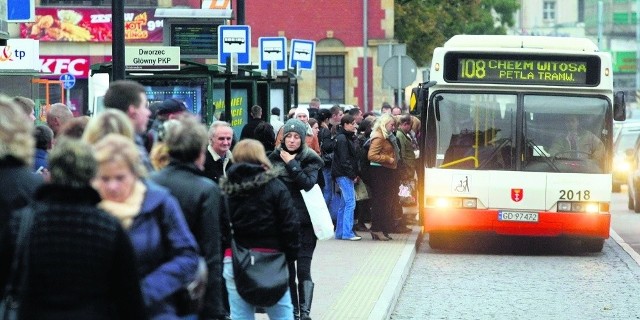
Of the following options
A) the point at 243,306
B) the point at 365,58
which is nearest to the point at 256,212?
the point at 243,306

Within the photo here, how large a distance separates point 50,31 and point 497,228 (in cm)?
3624

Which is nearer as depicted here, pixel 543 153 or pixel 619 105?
pixel 619 105

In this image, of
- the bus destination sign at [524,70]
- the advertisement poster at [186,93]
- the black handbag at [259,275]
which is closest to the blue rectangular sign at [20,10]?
the advertisement poster at [186,93]

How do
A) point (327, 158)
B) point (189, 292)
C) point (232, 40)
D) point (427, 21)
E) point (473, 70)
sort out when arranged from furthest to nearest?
point (427, 21)
point (232, 40)
point (327, 158)
point (473, 70)
point (189, 292)

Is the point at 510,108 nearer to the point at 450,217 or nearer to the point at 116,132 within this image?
the point at 450,217

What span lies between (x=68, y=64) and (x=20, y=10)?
34493mm

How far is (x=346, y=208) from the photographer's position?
1980 centimetres

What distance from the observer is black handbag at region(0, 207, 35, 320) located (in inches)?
209

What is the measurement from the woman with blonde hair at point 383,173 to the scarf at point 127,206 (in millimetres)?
14058

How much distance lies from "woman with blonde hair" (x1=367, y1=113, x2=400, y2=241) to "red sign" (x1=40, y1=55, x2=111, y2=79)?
32883 millimetres

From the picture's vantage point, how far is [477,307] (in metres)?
13.6

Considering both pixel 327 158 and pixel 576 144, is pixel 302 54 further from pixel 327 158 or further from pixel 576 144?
pixel 576 144

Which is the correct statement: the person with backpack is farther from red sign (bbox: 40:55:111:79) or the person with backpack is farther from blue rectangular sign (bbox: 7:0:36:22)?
red sign (bbox: 40:55:111:79)

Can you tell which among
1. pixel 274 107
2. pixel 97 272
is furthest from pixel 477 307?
pixel 274 107
